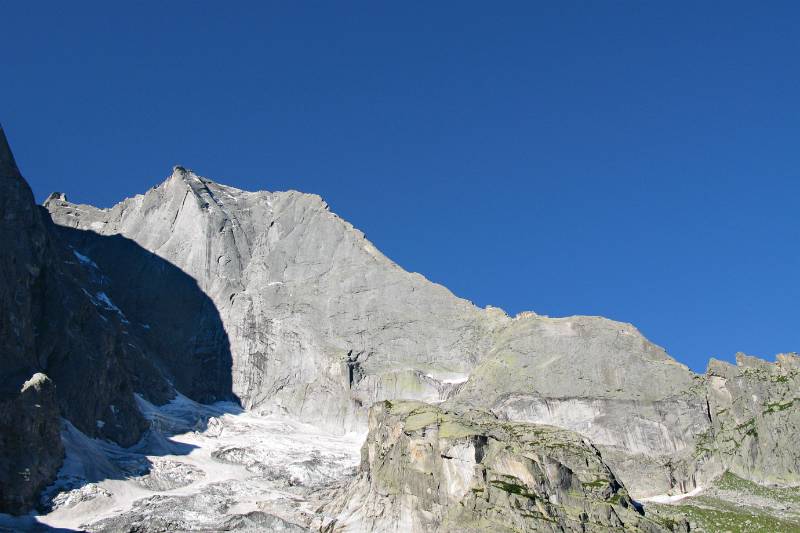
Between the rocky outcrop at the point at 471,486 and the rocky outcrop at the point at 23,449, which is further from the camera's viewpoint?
the rocky outcrop at the point at 23,449

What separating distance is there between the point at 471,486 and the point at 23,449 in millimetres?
95565

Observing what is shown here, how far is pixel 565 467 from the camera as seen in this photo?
589ft

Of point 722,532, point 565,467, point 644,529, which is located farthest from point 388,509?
point 722,532

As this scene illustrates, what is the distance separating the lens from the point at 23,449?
635 feet

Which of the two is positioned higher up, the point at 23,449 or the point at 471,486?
the point at 471,486

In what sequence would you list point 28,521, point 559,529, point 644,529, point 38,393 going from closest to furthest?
point 559,529
point 644,529
point 28,521
point 38,393

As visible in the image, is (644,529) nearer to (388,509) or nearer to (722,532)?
(722,532)

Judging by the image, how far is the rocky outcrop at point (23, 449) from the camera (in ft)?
618

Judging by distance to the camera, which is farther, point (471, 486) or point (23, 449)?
point (23, 449)

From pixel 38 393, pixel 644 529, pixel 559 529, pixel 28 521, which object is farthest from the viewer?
pixel 38 393

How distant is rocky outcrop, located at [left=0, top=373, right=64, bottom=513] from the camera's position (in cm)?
18838

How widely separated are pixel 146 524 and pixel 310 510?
3513cm

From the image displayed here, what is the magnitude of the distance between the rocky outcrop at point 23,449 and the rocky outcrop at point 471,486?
63.1 metres

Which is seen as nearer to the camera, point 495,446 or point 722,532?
point 495,446
